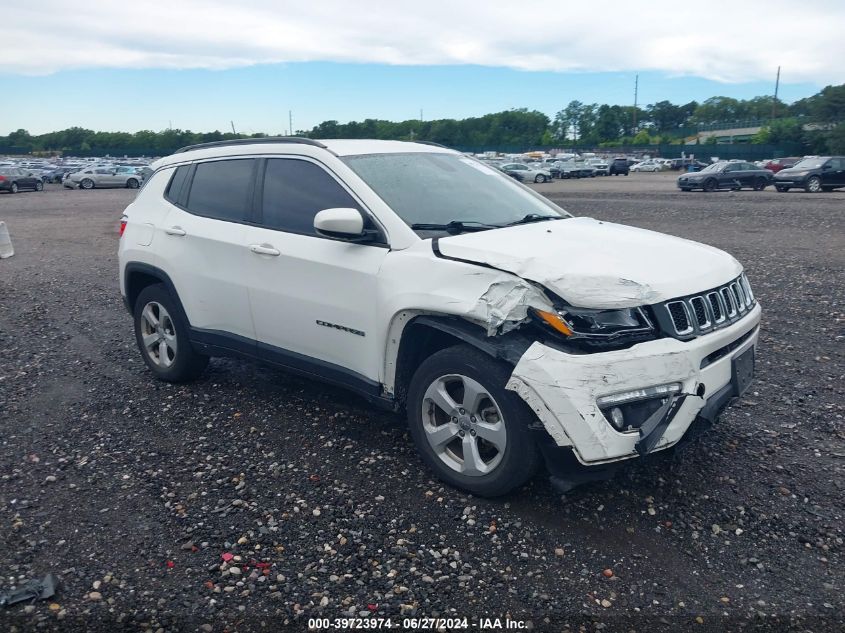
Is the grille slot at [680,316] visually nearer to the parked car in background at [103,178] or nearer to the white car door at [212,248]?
the white car door at [212,248]

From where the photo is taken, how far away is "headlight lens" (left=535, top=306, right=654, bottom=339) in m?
3.46

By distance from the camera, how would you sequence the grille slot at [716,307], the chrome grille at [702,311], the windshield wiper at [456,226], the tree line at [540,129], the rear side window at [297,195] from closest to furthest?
the chrome grille at [702,311] < the grille slot at [716,307] < the windshield wiper at [456,226] < the rear side window at [297,195] < the tree line at [540,129]

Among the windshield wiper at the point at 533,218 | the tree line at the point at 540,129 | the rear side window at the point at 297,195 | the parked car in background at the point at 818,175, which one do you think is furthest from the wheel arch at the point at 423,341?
the tree line at the point at 540,129

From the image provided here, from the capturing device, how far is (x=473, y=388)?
3752mm

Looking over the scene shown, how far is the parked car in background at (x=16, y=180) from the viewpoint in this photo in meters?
41.5

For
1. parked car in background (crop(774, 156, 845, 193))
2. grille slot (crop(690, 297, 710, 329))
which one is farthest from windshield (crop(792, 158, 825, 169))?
grille slot (crop(690, 297, 710, 329))

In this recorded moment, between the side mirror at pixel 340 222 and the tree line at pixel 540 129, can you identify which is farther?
the tree line at pixel 540 129

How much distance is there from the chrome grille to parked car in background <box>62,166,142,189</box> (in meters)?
46.8

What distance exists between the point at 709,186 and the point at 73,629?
3347 centimetres

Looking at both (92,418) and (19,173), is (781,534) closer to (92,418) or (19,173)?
(92,418)

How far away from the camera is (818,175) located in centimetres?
2919

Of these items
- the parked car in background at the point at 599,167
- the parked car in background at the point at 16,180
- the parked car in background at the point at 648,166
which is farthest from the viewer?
the parked car in background at the point at 648,166

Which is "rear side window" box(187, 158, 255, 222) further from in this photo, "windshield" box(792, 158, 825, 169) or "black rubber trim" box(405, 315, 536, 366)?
"windshield" box(792, 158, 825, 169)

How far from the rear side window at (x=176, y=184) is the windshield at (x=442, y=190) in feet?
5.80
